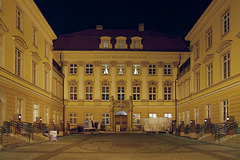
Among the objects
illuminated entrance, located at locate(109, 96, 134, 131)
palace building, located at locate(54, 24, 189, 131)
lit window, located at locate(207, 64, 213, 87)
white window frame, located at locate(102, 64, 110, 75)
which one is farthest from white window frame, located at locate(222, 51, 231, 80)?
white window frame, located at locate(102, 64, 110, 75)

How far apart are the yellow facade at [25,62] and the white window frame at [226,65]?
15756 mm

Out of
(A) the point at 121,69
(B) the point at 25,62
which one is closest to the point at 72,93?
(A) the point at 121,69

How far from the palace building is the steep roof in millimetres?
424

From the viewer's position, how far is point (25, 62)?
25406mm

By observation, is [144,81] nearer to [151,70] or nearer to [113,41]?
[151,70]

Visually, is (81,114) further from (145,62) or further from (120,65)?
(145,62)

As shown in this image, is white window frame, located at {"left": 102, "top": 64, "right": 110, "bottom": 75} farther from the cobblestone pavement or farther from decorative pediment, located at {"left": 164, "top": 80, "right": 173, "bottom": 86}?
the cobblestone pavement

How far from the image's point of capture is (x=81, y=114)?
47.1 meters

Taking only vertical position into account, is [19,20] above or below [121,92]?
above

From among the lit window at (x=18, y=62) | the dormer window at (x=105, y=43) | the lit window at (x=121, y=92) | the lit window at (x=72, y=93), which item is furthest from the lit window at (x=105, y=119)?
the lit window at (x=18, y=62)

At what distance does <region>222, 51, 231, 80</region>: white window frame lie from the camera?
953 inches

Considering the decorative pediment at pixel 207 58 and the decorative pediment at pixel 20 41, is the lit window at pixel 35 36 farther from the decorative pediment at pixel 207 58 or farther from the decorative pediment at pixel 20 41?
the decorative pediment at pixel 207 58

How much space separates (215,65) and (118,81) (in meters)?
22.5

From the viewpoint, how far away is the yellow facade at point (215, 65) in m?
22.5
